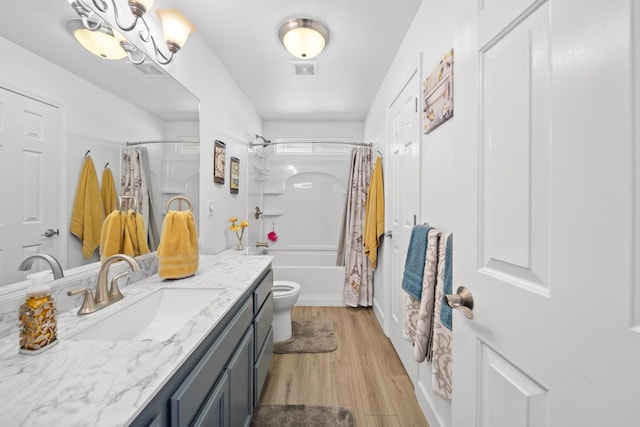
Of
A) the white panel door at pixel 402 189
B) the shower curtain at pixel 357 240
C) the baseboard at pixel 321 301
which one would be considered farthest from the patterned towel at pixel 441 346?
the baseboard at pixel 321 301

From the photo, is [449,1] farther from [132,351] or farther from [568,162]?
[132,351]

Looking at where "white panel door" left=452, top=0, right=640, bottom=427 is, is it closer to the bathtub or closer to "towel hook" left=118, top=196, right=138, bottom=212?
"towel hook" left=118, top=196, right=138, bottom=212

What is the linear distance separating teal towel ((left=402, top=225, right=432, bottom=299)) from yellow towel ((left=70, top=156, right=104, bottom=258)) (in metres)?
1.50

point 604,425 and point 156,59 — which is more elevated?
point 156,59

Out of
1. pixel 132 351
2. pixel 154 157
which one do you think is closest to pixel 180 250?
pixel 154 157

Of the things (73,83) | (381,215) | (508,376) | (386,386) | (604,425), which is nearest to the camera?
(604,425)

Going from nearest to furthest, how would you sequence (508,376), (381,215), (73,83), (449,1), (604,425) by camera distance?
(604,425), (508,376), (73,83), (449,1), (381,215)

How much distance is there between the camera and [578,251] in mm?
434

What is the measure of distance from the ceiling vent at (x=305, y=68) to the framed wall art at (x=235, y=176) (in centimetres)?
102

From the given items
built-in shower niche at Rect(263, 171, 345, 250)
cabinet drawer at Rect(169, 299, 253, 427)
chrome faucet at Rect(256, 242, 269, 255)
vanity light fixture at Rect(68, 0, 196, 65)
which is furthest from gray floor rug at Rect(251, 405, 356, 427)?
built-in shower niche at Rect(263, 171, 345, 250)

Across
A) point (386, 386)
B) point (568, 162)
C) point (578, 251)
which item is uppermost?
point (568, 162)

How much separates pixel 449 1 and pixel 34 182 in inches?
73.1

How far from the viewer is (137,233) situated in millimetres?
1287

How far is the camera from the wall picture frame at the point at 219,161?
2.07 m
